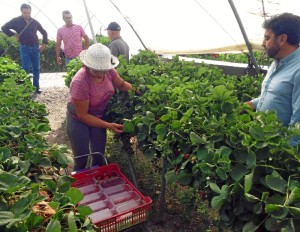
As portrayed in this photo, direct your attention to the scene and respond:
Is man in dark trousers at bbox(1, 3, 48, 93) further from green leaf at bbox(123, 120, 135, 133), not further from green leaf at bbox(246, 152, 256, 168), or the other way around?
green leaf at bbox(246, 152, 256, 168)

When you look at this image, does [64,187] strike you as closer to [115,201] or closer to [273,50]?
[115,201]

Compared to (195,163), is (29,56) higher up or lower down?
higher up

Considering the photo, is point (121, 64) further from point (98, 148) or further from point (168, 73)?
point (98, 148)

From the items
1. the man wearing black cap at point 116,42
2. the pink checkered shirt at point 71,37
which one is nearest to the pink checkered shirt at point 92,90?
the man wearing black cap at point 116,42

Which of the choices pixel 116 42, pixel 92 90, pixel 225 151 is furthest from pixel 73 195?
pixel 116 42

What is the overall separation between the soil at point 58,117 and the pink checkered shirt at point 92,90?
525mm

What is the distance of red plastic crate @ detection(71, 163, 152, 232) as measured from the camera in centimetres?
238

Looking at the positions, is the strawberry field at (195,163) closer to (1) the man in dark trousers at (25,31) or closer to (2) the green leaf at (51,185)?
(2) the green leaf at (51,185)

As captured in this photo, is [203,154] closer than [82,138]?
Yes

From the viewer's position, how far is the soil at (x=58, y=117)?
10.6ft

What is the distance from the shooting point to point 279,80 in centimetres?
258

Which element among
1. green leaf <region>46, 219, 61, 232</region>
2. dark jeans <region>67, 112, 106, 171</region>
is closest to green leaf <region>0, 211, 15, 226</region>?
green leaf <region>46, 219, 61, 232</region>

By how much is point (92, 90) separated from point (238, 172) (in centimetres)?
194

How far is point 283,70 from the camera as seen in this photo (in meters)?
2.63
